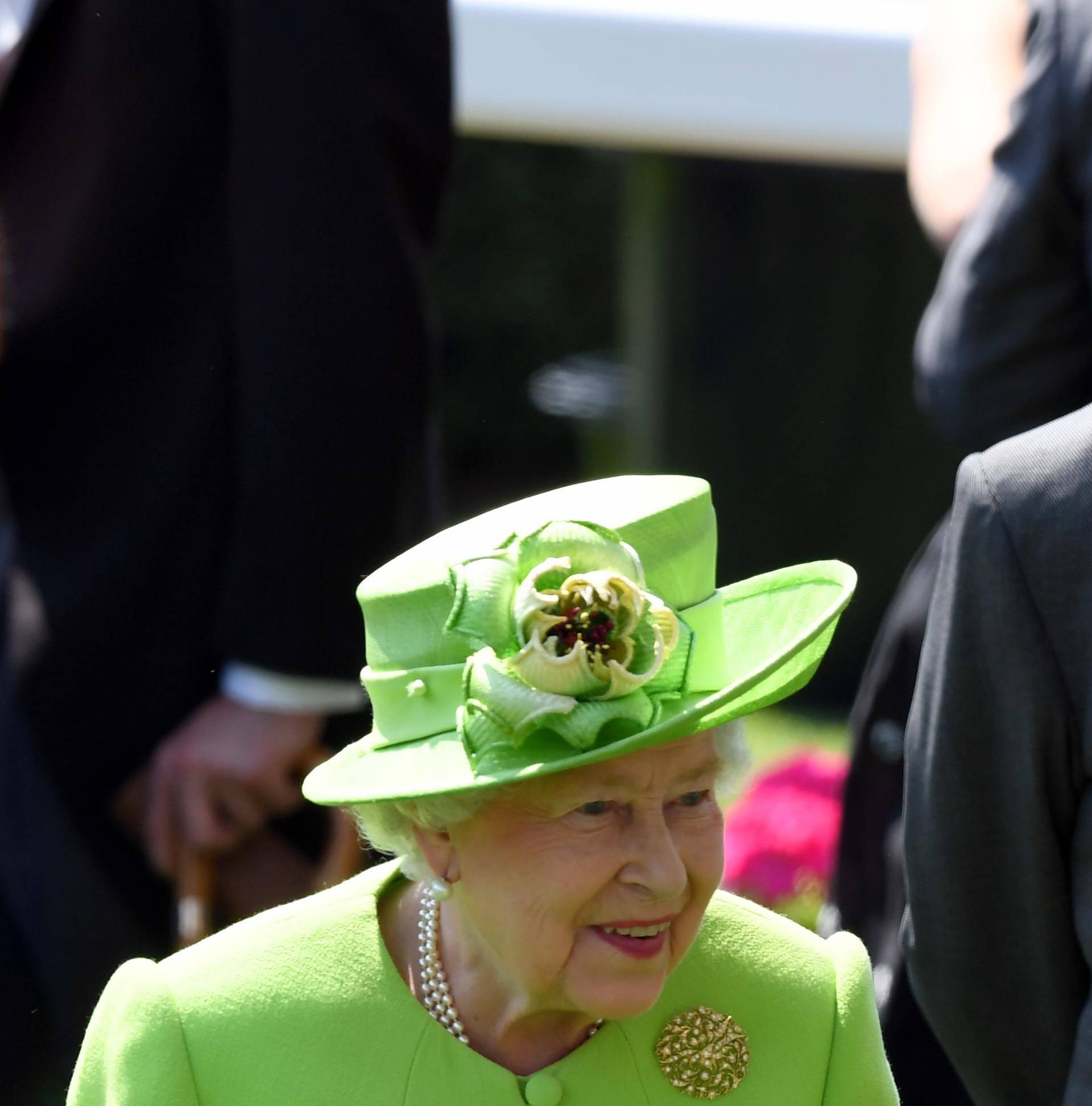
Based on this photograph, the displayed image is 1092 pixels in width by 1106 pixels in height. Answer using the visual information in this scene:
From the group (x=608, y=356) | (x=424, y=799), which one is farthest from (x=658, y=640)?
(x=608, y=356)

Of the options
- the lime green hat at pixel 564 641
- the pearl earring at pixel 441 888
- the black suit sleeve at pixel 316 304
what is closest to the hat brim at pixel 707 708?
the lime green hat at pixel 564 641

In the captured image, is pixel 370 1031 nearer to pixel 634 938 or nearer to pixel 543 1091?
pixel 543 1091

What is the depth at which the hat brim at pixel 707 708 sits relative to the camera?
1.91 metres

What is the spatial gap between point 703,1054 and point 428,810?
0.41m

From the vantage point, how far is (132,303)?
300cm

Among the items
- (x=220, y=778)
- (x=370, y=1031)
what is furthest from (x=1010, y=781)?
(x=220, y=778)

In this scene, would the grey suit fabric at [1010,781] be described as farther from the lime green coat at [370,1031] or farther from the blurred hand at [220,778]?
the blurred hand at [220,778]

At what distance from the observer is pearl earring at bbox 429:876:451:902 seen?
2.08 meters

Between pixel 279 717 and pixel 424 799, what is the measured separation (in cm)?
103

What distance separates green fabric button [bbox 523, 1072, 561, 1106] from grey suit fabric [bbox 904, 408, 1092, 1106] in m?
0.44

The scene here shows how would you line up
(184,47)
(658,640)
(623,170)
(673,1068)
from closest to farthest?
1. (658,640)
2. (673,1068)
3. (184,47)
4. (623,170)

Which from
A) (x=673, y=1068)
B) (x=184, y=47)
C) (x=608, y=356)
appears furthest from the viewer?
(x=608, y=356)

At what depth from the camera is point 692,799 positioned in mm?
2045

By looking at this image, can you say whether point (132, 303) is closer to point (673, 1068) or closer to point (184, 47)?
point (184, 47)
